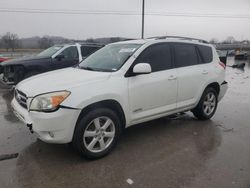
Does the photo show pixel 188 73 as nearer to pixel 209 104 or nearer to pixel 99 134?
pixel 209 104

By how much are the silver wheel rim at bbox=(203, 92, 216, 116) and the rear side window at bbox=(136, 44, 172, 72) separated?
4.78 feet

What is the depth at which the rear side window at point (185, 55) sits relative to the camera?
15.1 feet

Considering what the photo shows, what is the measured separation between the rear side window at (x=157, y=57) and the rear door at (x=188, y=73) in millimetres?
233

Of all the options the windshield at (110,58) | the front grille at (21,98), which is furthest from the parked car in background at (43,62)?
the front grille at (21,98)

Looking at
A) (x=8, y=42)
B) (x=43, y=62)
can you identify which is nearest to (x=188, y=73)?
(x=43, y=62)

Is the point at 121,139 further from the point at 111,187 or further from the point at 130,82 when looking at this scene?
the point at 111,187

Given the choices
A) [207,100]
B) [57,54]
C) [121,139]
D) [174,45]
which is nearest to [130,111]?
[121,139]

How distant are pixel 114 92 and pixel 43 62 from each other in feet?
17.9

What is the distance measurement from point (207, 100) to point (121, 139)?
228 cm

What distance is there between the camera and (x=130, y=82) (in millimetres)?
3689

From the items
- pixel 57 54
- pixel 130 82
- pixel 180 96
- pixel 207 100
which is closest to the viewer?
pixel 130 82

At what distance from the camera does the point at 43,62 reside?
809 cm

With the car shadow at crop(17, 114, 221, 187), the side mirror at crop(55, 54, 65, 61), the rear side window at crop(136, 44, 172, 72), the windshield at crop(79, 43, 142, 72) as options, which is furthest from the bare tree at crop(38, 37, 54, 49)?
the car shadow at crop(17, 114, 221, 187)

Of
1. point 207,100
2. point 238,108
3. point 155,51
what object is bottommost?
point 238,108
